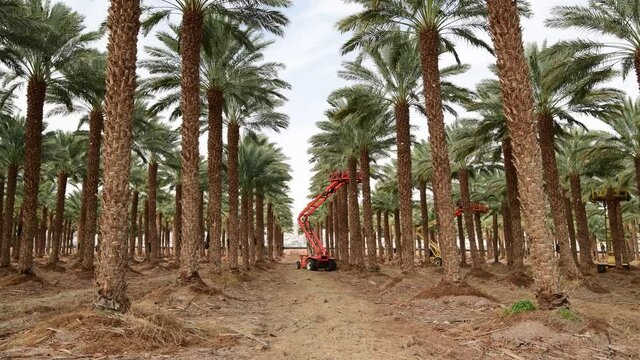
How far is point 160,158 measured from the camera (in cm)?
3167

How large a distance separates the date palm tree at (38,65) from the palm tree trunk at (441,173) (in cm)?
1396

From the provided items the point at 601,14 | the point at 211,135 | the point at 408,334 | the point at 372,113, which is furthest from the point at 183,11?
the point at 601,14

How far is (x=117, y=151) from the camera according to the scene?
8.79m

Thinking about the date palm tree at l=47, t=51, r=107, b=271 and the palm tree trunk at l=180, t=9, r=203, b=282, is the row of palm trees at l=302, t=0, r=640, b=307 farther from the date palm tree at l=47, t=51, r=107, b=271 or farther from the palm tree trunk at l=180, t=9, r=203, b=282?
the date palm tree at l=47, t=51, r=107, b=271

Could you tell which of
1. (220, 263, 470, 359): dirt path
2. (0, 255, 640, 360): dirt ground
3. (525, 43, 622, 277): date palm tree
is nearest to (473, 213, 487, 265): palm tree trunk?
(525, 43, 622, 277): date palm tree

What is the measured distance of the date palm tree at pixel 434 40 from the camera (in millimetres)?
14477

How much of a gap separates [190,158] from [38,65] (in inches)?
399

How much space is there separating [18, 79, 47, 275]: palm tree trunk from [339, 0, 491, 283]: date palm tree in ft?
42.8

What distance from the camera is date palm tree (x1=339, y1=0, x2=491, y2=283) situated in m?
14.5

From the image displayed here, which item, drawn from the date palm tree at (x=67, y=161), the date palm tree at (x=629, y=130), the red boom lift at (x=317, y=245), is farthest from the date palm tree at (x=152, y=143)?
the date palm tree at (x=629, y=130)

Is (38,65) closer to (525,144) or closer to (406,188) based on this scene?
(406,188)

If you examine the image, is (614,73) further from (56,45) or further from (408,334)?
(56,45)

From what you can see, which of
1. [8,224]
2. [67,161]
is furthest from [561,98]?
[67,161]

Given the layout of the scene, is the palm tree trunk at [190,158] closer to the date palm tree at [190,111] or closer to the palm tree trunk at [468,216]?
the date palm tree at [190,111]
